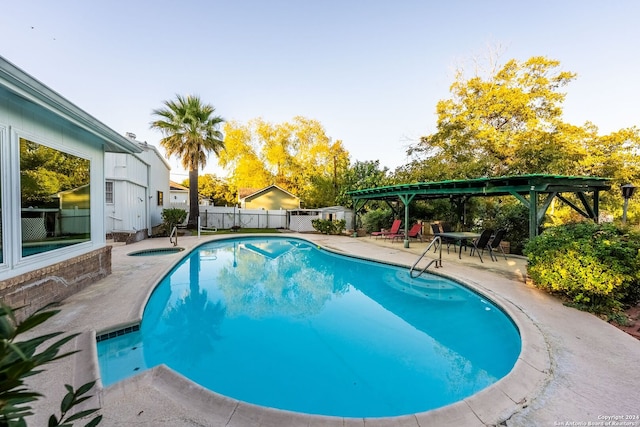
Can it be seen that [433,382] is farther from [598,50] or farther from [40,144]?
[598,50]

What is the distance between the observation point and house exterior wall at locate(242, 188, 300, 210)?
1101 inches

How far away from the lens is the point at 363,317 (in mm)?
6125

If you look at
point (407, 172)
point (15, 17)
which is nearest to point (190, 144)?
point (15, 17)

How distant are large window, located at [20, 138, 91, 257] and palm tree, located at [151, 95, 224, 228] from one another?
11.5 m

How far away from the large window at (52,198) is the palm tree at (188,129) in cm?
1152

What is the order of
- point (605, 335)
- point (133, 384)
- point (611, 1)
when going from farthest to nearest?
point (611, 1)
point (605, 335)
point (133, 384)

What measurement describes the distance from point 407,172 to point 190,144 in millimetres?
14183

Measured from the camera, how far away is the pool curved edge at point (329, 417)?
8.93 feet

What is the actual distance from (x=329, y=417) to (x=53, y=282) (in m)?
5.50

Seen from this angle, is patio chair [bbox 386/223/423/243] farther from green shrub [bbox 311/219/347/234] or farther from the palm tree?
the palm tree

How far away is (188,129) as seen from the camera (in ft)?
57.0

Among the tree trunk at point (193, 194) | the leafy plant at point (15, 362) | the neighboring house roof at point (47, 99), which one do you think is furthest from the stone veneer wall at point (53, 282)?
the tree trunk at point (193, 194)

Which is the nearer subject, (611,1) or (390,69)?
(611,1)

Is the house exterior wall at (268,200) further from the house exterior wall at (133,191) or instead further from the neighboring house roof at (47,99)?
the neighboring house roof at (47,99)
